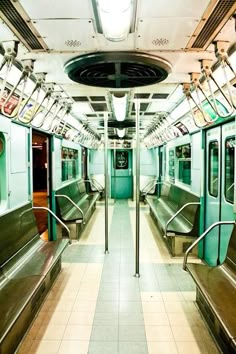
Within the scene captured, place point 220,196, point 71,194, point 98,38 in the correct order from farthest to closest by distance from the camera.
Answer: point 71,194
point 220,196
point 98,38

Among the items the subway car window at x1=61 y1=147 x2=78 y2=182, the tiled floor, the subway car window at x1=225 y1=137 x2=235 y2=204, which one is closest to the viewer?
the tiled floor

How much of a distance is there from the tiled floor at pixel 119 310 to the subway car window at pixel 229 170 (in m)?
1.30

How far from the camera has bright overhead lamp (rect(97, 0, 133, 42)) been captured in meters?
1.58

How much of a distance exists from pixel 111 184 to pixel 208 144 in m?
8.24

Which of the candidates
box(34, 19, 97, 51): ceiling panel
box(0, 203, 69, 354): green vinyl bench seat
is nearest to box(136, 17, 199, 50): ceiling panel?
box(34, 19, 97, 51): ceiling panel

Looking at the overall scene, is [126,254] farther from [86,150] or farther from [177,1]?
[86,150]

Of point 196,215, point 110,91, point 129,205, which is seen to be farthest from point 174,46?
point 129,205

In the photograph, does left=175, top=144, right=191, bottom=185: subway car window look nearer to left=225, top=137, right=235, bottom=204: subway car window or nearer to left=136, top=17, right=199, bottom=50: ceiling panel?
left=225, top=137, right=235, bottom=204: subway car window

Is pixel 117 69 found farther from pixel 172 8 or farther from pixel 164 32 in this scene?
pixel 172 8

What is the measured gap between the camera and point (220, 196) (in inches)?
161

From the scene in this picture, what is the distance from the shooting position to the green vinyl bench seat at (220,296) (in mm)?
2041

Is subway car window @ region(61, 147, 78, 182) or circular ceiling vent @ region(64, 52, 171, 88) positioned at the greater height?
circular ceiling vent @ region(64, 52, 171, 88)

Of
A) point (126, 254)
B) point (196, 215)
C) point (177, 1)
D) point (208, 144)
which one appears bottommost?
point (126, 254)

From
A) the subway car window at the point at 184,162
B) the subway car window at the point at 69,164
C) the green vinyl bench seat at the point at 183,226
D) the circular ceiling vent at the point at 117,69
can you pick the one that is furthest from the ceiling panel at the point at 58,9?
the subway car window at the point at 69,164
